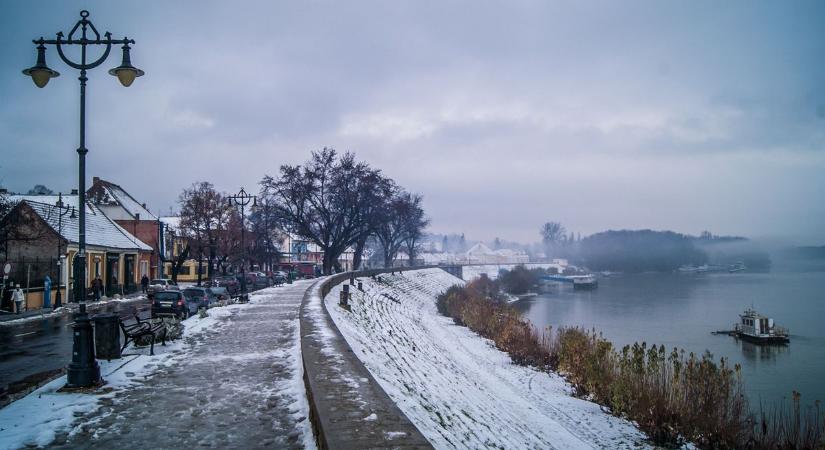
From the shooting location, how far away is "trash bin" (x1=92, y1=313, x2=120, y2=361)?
414 inches

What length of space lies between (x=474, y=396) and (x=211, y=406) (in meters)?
7.88

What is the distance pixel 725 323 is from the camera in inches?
1604

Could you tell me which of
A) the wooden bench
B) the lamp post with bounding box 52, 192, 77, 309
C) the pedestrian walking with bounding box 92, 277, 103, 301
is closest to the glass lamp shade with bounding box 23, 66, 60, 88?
the wooden bench

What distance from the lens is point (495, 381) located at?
18.5 meters

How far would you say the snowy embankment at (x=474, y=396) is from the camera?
9.80 m

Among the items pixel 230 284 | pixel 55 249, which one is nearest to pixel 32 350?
pixel 55 249

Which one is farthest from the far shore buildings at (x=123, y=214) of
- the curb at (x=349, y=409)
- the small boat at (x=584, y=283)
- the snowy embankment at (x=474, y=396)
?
the small boat at (x=584, y=283)

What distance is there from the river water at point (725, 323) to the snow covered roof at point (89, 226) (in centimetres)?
3007

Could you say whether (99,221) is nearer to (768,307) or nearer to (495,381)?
(495,381)

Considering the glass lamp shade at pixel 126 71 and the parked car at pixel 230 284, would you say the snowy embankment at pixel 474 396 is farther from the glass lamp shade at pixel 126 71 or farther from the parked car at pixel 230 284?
the parked car at pixel 230 284

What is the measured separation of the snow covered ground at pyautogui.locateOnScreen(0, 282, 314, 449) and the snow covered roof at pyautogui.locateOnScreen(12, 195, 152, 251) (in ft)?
77.5

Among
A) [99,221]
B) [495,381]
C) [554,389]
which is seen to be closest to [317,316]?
[495,381]

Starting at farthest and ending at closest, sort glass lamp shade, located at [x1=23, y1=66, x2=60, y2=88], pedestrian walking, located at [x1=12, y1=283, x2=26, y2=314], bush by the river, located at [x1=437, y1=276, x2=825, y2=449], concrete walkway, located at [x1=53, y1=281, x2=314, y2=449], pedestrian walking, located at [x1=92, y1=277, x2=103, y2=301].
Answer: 1. pedestrian walking, located at [x1=92, y1=277, x2=103, y2=301]
2. pedestrian walking, located at [x1=12, y1=283, x2=26, y2=314]
3. bush by the river, located at [x1=437, y1=276, x2=825, y2=449]
4. glass lamp shade, located at [x1=23, y1=66, x2=60, y2=88]
5. concrete walkway, located at [x1=53, y1=281, x2=314, y2=449]

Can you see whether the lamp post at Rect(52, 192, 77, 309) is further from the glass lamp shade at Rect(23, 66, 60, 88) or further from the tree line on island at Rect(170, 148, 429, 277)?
the glass lamp shade at Rect(23, 66, 60, 88)
